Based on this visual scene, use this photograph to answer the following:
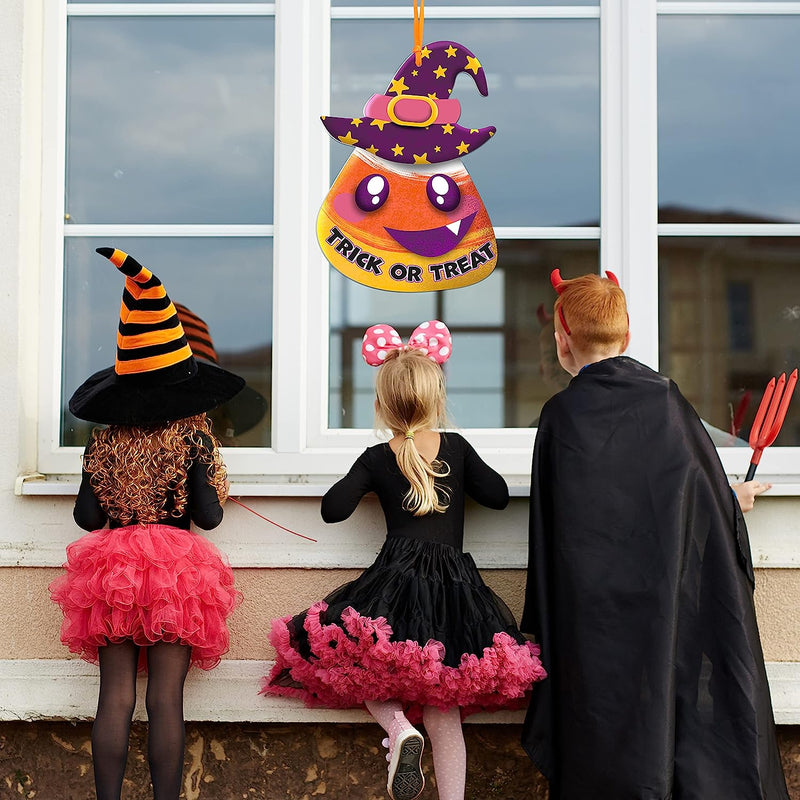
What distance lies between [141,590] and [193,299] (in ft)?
3.63

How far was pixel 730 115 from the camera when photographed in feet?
11.4

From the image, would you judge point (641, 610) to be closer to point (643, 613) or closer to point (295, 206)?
point (643, 613)

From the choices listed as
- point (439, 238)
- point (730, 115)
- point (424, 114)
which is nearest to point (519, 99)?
point (424, 114)

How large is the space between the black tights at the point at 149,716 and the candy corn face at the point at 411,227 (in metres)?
1.45

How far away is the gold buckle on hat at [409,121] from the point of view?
3.46m

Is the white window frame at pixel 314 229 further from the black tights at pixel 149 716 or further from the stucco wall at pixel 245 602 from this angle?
the black tights at pixel 149 716

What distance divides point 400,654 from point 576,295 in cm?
117

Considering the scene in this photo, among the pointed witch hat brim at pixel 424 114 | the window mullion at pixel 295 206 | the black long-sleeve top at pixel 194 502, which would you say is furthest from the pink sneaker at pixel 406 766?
the pointed witch hat brim at pixel 424 114

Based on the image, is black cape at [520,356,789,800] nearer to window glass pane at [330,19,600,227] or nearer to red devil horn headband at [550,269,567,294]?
red devil horn headband at [550,269,567,294]

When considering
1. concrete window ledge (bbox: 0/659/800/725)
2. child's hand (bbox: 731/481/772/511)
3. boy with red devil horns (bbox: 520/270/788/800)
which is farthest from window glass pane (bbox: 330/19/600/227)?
concrete window ledge (bbox: 0/659/800/725)

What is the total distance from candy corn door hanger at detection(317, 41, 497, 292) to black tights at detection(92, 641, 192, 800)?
4.75ft

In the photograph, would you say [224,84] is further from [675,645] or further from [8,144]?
[675,645]

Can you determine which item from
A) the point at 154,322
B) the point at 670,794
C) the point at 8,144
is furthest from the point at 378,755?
the point at 8,144

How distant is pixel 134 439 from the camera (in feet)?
9.68
